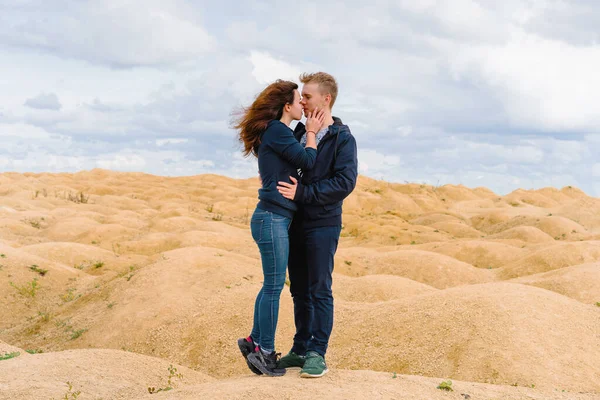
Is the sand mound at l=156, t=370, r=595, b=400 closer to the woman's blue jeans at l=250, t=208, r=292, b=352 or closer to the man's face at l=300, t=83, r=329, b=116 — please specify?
the woman's blue jeans at l=250, t=208, r=292, b=352

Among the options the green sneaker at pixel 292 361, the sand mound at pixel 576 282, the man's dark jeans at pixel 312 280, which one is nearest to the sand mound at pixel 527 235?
the sand mound at pixel 576 282

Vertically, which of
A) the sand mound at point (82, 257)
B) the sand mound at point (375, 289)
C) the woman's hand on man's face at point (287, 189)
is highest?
the woman's hand on man's face at point (287, 189)

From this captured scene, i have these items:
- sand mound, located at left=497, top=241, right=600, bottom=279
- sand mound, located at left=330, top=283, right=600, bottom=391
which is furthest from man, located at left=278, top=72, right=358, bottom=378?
sand mound, located at left=497, top=241, right=600, bottom=279

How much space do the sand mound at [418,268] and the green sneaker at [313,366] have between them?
10.8m

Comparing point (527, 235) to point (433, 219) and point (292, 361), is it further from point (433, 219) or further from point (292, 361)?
point (292, 361)

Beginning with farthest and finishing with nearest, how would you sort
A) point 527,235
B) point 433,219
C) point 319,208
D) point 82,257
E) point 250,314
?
point 433,219, point 527,235, point 82,257, point 250,314, point 319,208

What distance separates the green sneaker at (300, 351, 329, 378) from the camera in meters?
5.44

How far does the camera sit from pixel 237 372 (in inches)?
369

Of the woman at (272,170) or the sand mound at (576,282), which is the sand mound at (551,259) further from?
the woman at (272,170)

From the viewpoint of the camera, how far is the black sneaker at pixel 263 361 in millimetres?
5555

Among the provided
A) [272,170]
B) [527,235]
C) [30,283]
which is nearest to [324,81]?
[272,170]

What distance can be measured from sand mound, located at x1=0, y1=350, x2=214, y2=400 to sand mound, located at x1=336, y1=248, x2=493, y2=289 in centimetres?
959

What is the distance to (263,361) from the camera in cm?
555

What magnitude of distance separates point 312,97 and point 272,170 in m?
0.71
